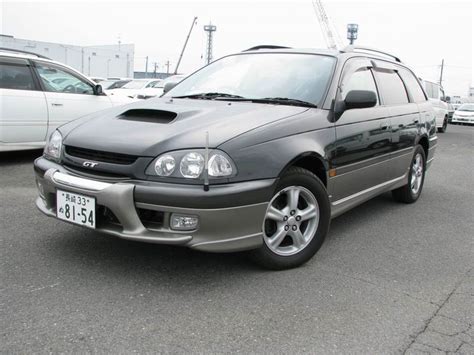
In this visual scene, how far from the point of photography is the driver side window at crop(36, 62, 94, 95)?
678cm

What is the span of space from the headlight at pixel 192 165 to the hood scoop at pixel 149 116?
0.49m

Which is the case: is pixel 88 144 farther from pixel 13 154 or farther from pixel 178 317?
pixel 13 154

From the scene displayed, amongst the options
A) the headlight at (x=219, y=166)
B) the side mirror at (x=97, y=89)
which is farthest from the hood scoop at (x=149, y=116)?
the side mirror at (x=97, y=89)

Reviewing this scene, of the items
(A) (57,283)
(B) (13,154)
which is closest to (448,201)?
(A) (57,283)

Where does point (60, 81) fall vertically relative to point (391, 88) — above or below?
below

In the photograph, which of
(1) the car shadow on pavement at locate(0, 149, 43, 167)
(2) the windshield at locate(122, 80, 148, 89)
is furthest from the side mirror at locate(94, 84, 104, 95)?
(2) the windshield at locate(122, 80, 148, 89)

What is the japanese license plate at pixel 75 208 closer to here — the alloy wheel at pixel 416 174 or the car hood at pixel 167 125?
the car hood at pixel 167 125

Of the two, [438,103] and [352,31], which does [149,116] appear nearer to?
[438,103]

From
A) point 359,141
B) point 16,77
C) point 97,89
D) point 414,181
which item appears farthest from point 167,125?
point 97,89

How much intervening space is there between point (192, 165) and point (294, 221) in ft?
2.92

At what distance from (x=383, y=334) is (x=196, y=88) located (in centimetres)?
260

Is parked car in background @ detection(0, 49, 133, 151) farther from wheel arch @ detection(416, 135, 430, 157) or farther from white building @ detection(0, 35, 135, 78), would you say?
white building @ detection(0, 35, 135, 78)

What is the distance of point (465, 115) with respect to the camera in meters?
25.0

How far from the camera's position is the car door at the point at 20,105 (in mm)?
6344
